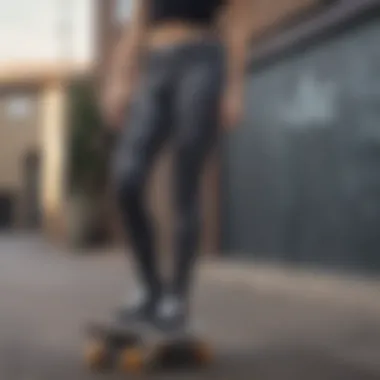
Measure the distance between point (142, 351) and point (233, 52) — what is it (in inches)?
37.4

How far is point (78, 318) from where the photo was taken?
13.7 ft

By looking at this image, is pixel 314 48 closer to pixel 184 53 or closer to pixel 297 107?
pixel 297 107

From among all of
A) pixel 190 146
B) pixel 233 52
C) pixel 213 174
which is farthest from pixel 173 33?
pixel 213 174

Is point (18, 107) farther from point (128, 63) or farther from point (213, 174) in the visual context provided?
point (128, 63)

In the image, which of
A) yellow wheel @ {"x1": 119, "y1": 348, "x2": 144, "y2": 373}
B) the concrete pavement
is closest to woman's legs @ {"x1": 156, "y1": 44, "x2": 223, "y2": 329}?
yellow wheel @ {"x1": 119, "y1": 348, "x2": 144, "y2": 373}

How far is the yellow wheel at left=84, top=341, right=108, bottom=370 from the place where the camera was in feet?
9.80

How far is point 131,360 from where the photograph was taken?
296 centimetres

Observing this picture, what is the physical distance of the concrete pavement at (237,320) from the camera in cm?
291

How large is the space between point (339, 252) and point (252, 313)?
220 cm

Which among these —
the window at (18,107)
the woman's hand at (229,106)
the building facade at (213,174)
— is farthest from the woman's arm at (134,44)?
the window at (18,107)

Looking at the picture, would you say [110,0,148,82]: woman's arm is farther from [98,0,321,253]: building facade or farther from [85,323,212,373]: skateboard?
[98,0,321,253]: building facade

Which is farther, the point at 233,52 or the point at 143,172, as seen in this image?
the point at 233,52

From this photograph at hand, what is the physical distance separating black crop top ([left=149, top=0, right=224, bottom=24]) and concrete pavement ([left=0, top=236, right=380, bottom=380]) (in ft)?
3.33

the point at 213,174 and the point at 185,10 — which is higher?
the point at 185,10
